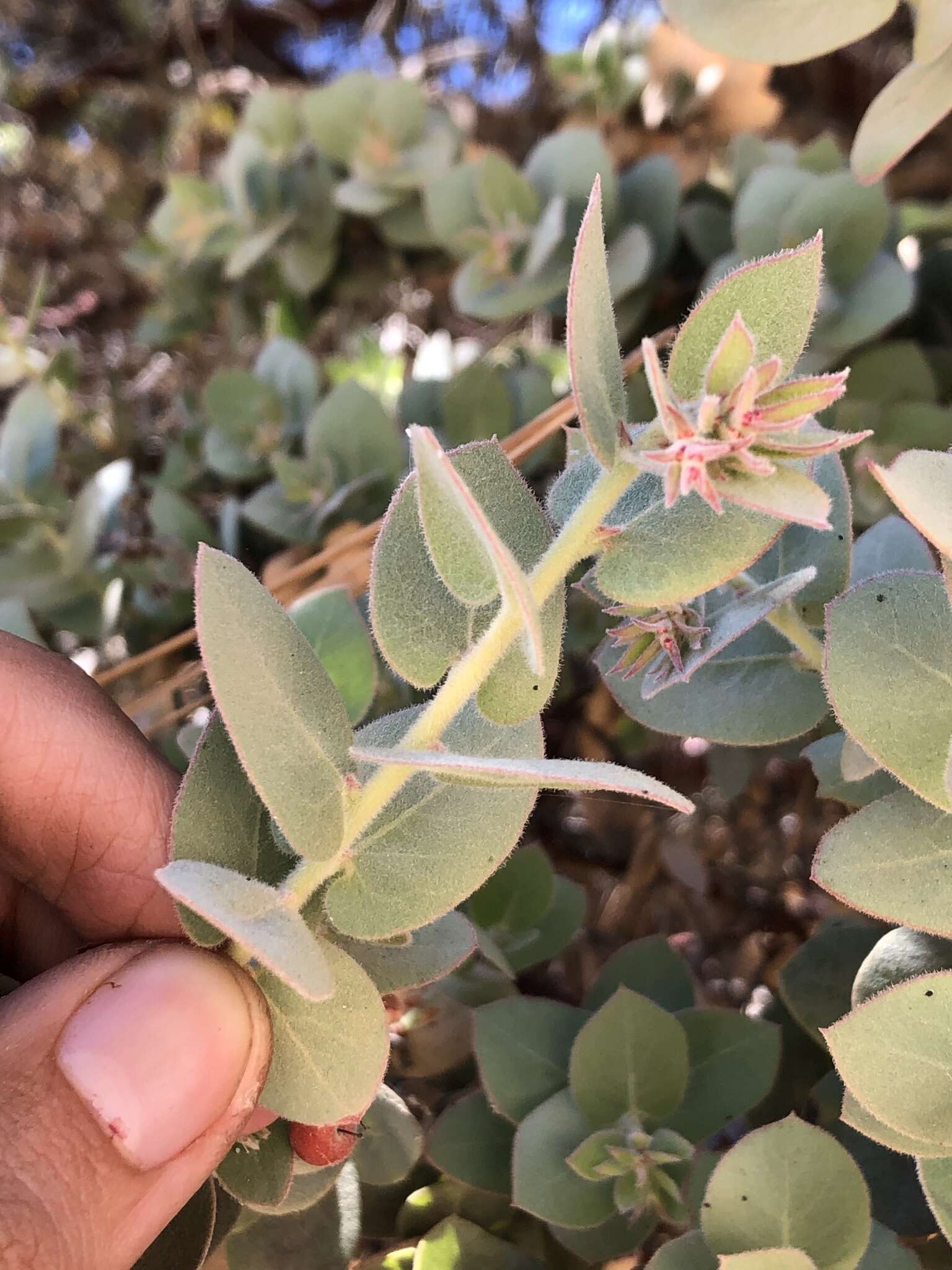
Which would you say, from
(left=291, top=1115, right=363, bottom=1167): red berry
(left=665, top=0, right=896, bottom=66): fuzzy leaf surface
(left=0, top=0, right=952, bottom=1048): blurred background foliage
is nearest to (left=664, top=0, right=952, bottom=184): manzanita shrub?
(left=665, top=0, right=896, bottom=66): fuzzy leaf surface

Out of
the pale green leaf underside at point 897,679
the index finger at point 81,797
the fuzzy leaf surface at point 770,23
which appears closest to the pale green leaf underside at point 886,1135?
the pale green leaf underside at point 897,679

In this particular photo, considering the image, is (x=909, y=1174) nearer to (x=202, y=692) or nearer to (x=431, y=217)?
(x=202, y=692)

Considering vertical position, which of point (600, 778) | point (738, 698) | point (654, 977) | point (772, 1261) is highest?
point (600, 778)

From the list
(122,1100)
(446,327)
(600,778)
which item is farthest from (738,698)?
(446,327)

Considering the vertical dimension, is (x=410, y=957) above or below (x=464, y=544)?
below

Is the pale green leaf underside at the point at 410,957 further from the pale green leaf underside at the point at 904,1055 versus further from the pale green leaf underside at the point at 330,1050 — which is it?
the pale green leaf underside at the point at 904,1055

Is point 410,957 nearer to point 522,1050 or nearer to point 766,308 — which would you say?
point 522,1050

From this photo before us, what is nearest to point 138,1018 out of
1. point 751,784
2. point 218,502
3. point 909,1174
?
point 909,1174
